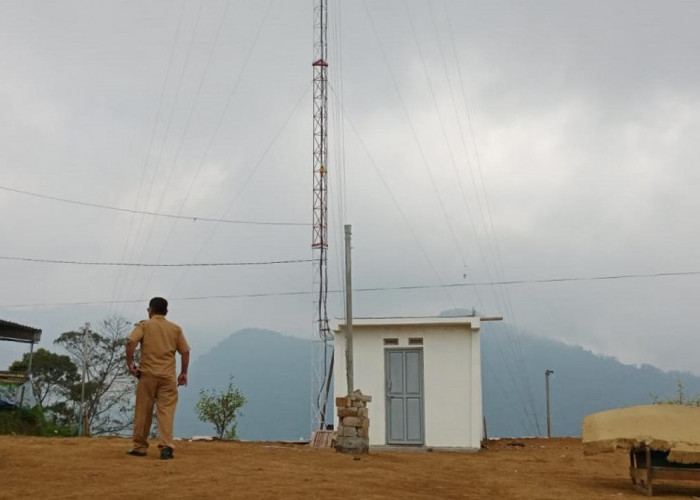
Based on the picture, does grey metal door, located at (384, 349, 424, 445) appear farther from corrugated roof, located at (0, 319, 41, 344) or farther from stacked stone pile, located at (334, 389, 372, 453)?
corrugated roof, located at (0, 319, 41, 344)

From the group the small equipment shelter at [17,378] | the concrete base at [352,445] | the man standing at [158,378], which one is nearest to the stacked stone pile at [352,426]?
the concrete base at [352,445]

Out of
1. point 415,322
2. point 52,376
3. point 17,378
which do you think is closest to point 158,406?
point 415,322

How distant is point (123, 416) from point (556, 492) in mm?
35219

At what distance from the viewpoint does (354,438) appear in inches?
623

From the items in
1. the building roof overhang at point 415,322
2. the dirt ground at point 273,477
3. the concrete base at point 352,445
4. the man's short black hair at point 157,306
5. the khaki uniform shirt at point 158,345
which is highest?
the building roof overhang at point 415,322

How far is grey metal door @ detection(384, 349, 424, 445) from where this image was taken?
2045 centimetres

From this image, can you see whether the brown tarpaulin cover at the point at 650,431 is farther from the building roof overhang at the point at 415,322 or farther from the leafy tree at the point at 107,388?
the leafy tree at the point at 107,388

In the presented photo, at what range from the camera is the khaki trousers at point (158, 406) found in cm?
1086

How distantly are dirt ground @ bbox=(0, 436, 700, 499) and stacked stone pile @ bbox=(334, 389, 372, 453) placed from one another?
3.21 ft

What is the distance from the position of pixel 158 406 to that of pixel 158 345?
2.45 feet

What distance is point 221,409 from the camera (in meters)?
39.0

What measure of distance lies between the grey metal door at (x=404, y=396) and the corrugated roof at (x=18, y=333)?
1386 cm

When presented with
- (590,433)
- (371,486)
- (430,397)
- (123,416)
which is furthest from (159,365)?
(123,416)

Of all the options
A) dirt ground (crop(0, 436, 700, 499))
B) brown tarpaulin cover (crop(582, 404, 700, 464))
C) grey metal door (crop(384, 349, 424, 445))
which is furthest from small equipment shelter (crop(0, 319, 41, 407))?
brown tarpaulin cover (crop(582, 404, 700, 464))
